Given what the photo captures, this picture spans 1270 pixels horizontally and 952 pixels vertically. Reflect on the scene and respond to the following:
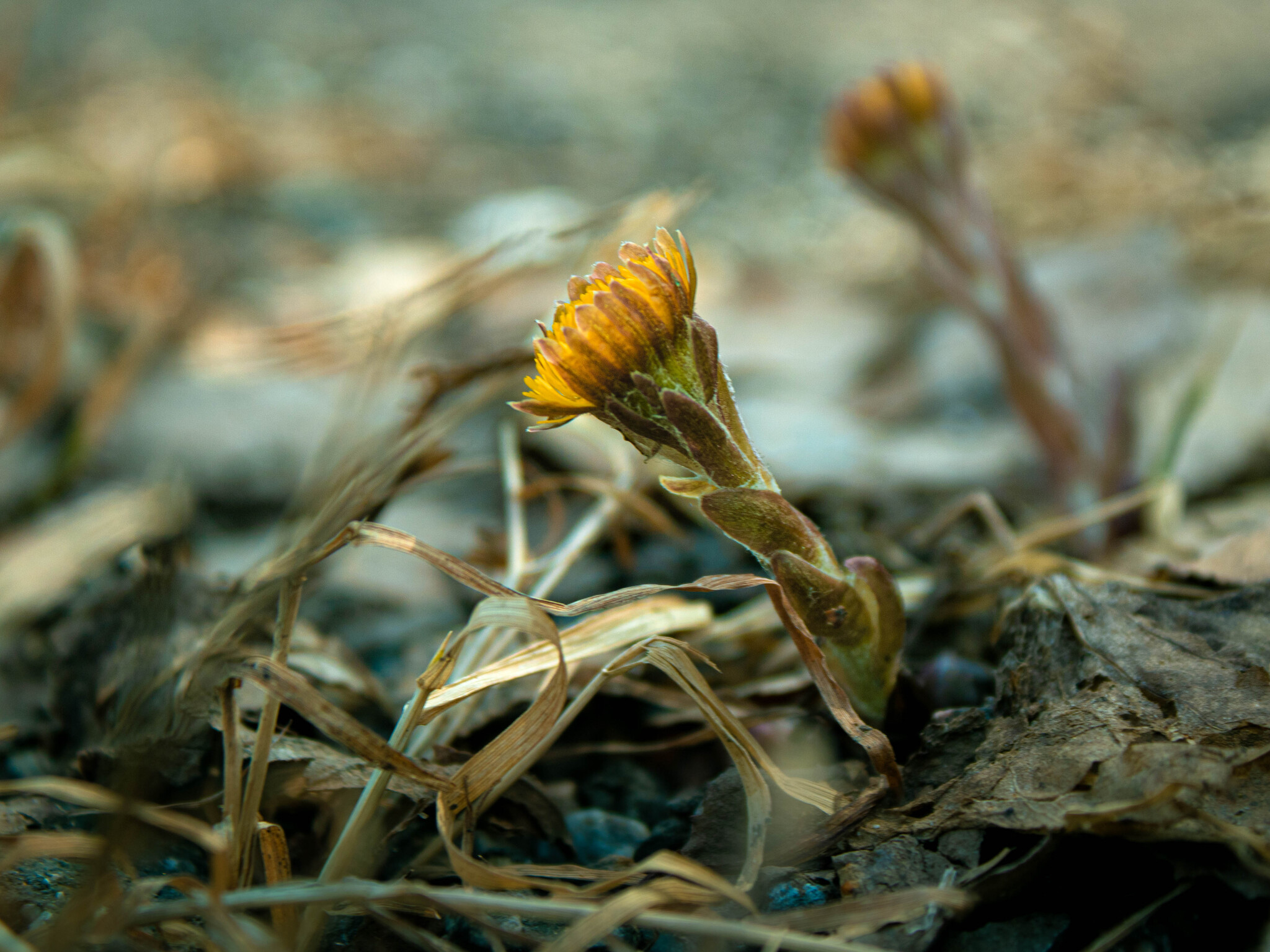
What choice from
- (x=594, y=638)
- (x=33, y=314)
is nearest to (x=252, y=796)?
(x=594, y=638)

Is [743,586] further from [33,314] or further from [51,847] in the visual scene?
[33,314]

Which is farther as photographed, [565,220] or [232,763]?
[565,220]

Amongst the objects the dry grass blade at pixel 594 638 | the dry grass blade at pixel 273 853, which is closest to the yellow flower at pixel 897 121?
the dry grass blade at pixel 594 638

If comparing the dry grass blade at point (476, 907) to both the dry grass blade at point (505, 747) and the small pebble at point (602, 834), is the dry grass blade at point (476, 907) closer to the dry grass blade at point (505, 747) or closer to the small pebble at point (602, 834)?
the dry grass blade at point (505, 747)

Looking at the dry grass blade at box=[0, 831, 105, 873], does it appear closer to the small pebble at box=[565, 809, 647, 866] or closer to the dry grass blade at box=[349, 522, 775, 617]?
the dry grass blade at box=[349, 522, 775, 617]

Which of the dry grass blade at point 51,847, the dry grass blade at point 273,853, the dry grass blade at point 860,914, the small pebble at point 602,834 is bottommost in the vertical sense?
the small pebble at point 602,834
